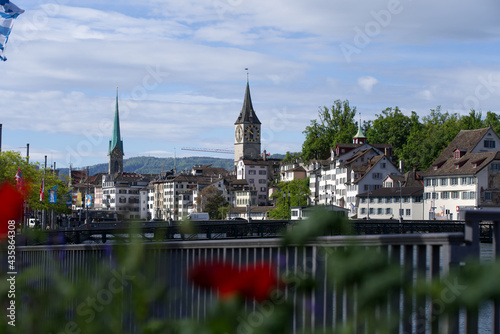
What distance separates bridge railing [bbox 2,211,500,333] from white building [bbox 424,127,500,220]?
89.4m

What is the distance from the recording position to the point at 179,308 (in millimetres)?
5609

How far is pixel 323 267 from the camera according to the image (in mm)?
4285

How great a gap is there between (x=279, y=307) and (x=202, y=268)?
0.29m

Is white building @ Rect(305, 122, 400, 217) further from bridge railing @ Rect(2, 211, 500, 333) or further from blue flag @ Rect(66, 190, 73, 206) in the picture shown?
bridge railing @ Rect(2, 211, 500, 333)

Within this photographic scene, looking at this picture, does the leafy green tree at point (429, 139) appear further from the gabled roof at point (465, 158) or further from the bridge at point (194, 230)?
the bridge at point (194, 230)

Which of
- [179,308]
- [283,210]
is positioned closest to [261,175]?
[283,210]

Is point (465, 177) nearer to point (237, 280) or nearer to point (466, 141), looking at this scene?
point (466, 141)

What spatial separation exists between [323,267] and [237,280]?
7.85 feet

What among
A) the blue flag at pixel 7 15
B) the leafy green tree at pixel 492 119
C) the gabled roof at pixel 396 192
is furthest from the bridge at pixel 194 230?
the leafy green tree at pixel 492 119

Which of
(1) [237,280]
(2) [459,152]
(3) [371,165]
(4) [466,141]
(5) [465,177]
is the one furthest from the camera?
(3) [371,165]

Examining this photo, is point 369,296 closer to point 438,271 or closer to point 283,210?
point 438,271

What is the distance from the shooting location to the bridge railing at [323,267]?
2.57 m

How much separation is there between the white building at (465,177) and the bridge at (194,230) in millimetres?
15366

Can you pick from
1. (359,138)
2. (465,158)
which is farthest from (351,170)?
(465,158)
